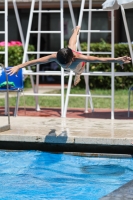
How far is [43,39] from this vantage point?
72.0ft

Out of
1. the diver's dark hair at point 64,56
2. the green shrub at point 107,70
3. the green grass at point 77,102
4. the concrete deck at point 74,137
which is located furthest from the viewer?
the green shrub at point 107,70

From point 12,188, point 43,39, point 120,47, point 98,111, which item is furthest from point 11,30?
point 12,188

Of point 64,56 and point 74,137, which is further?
point 74,137

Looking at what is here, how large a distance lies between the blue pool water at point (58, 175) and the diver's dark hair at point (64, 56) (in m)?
1.53

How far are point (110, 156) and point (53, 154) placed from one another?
90 cm

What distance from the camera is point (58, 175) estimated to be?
25.4ft

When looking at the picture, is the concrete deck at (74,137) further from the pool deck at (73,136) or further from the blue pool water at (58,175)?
the blue pool water at (58,175)

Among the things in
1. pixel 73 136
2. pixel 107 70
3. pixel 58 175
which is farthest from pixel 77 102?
pixel 58 175

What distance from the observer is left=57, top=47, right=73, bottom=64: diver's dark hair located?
7914 mm

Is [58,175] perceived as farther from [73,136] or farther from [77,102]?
[77,102]

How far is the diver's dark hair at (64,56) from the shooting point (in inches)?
312

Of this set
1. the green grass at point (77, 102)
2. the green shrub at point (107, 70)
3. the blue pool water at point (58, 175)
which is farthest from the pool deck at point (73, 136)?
the green shrub at point (107, 70)

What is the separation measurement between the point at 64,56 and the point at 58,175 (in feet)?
5.56

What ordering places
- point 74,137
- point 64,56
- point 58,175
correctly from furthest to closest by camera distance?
point 74,137, point 64,56, point 58,175
